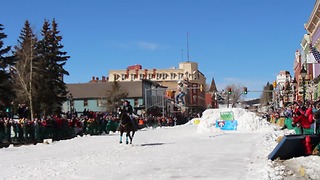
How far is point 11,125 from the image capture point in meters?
28.5

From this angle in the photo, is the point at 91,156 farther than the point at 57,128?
No

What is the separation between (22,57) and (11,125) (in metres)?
24.7

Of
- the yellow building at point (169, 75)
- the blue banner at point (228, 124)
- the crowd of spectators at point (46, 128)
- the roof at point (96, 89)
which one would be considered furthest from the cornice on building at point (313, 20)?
the yellow building at point (169, 75)

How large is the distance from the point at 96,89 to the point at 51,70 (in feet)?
169

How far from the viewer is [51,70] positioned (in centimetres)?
5644

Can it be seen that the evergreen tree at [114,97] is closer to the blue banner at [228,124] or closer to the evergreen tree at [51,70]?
A: the evergreen tree at [51,70]

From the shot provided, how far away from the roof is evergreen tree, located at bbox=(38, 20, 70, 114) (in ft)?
146

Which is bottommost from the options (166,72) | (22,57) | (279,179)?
(279,179)

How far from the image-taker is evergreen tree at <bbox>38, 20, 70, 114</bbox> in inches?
2148

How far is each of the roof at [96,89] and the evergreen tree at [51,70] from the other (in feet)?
146

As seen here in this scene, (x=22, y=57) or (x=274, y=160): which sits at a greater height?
(x=22, y=57)

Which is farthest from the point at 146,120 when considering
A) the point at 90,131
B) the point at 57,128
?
the point at 57,128

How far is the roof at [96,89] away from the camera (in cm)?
10644

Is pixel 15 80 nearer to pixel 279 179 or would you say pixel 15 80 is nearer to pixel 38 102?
pixel 38 102
